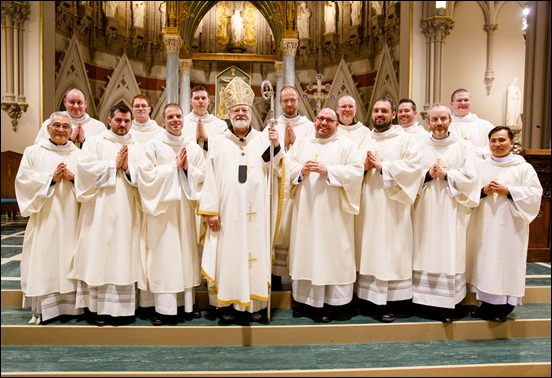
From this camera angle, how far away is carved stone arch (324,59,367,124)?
13047 mm

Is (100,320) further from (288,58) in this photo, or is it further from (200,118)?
(288,58)

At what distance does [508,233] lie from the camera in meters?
4.05

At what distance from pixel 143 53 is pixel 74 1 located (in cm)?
267

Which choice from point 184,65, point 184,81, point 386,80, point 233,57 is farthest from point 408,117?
point 233,57

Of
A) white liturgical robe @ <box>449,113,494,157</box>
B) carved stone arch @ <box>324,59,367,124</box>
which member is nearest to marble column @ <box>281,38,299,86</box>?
carved stone arch @ <box>324,59,367,124</box>

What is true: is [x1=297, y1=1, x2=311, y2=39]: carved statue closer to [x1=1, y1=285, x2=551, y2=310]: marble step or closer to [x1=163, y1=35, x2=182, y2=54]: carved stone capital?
[x1=163, y1=35, x2=182, y2=54]: carved stone capital

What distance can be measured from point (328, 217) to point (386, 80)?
8623mm

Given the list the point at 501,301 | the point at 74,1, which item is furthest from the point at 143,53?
the point at 501,301

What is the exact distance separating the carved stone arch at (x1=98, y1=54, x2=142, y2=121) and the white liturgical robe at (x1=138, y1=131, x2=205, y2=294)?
31.8 ft

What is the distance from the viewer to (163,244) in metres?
3.88

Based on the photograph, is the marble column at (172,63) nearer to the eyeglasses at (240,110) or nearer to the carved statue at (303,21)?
the carved statue at (303,21)

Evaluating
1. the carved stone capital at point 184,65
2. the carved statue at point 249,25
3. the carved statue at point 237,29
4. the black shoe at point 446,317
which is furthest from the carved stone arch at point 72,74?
the black shoe at point 446,317

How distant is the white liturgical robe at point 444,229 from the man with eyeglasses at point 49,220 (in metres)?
3.21

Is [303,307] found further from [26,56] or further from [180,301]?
[26,56]
